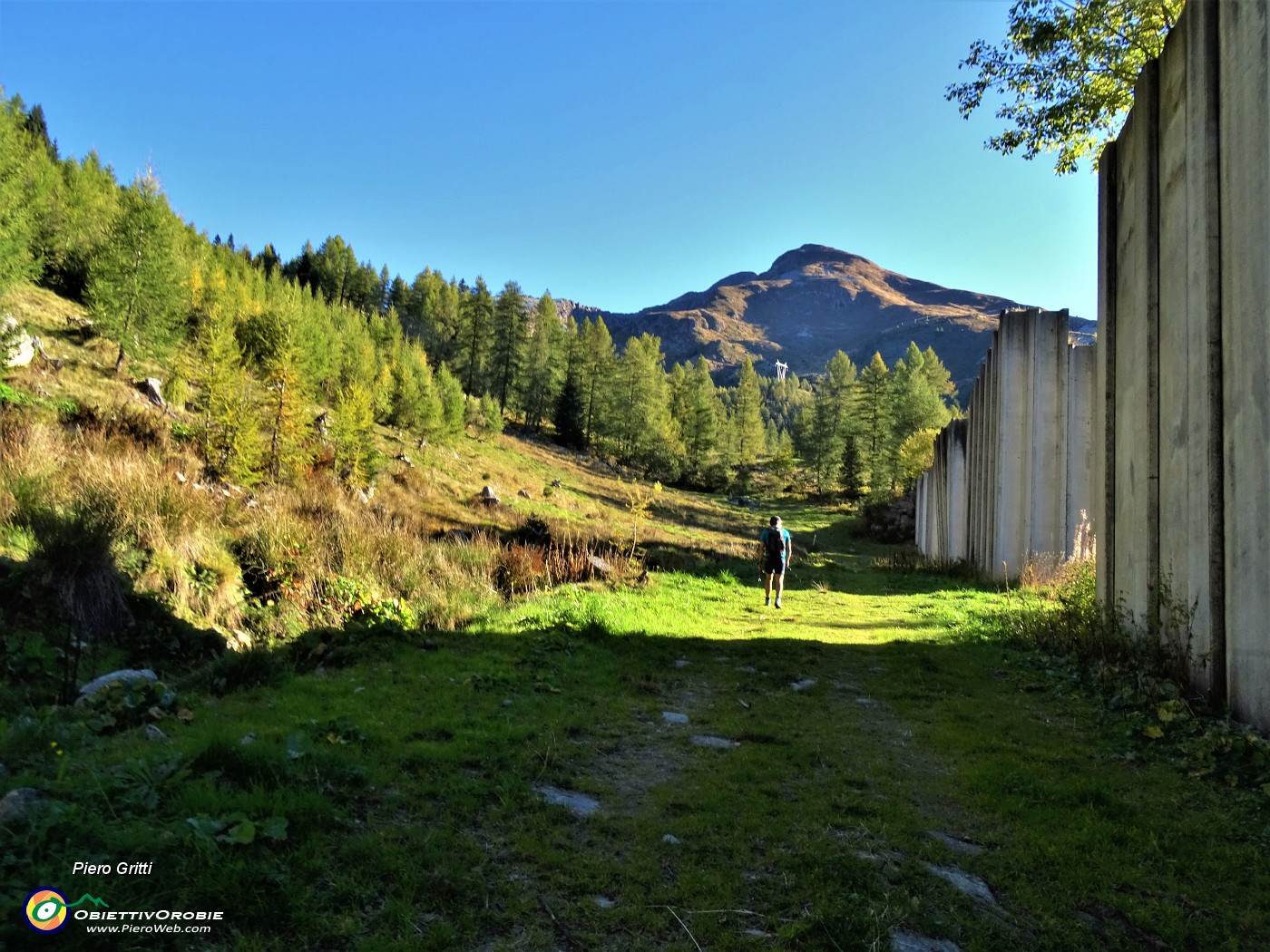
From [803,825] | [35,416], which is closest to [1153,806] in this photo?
[803,825]

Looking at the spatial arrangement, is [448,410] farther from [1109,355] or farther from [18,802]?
[18,802]

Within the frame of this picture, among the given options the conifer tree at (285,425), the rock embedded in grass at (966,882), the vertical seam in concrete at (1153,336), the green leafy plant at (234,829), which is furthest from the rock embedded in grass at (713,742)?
the conifer tree at (285,425)

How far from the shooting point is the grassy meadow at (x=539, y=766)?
8.29ft

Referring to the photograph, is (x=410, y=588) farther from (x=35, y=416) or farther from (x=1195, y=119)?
(x=1195, y=119)

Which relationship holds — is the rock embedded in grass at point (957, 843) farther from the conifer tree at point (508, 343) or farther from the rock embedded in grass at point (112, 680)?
the conifer tree at point (508, 343)

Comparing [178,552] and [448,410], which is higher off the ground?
[448,410]

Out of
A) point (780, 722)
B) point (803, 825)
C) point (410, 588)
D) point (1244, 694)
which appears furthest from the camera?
point (410, 588)

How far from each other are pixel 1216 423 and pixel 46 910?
7143 mm

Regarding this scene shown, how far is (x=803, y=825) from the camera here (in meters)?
3.44

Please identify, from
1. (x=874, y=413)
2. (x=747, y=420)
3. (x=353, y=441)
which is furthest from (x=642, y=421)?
(x=353, y=441)

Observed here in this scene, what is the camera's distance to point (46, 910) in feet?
6.50

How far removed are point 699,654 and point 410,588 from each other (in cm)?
372

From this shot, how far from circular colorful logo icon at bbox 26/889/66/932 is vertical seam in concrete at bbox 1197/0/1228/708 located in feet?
22.3

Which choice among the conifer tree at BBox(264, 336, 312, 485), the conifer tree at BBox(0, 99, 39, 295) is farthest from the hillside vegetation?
the conifer tree at BBox(264, 336, 312, 485)
